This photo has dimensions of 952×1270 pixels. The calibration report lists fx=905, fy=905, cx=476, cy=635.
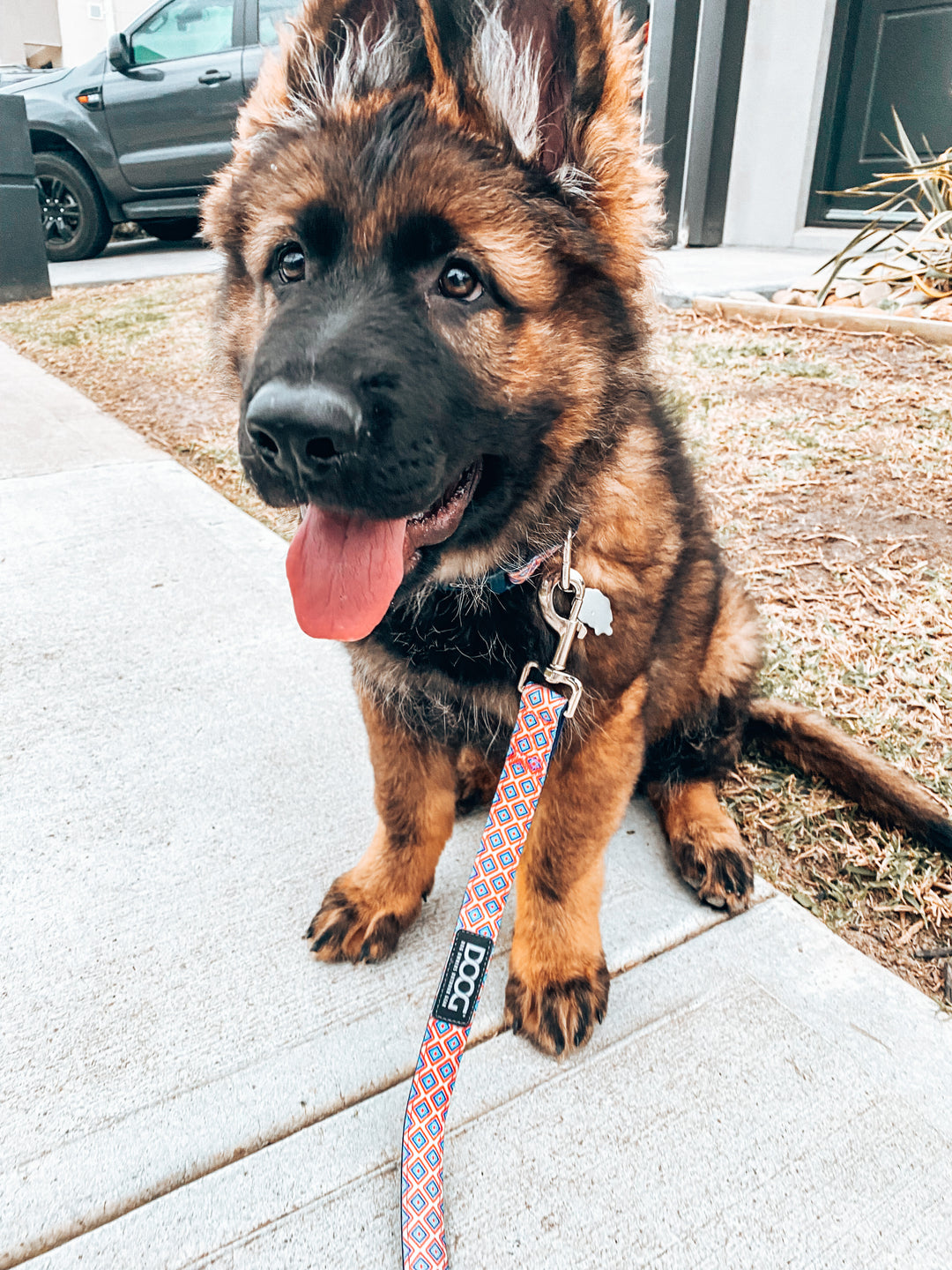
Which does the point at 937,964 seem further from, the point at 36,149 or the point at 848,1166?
the point at 36,149

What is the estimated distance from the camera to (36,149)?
395 inches

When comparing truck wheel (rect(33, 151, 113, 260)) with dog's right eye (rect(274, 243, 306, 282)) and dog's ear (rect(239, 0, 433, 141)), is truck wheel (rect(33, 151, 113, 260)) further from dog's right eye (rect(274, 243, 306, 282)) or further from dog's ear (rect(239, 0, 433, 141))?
dog's right eye (rect(274, 243, 306, 282))

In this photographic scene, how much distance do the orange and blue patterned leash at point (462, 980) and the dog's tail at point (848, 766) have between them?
3.15ft

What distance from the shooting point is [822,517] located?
3.76 m

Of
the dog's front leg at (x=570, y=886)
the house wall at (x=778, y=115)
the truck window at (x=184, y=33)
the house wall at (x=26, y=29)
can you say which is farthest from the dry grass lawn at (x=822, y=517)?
the house wall at (x=26, y=29)

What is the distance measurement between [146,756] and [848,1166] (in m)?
1.86

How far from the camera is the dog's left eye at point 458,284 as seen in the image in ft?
5.13

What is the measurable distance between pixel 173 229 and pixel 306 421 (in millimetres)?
12047

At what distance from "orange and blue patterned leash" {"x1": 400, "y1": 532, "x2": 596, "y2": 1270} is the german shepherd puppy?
0.11 m

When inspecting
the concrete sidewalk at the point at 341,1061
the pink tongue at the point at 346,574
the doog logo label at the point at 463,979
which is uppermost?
the pink tongue at the point at 346,574

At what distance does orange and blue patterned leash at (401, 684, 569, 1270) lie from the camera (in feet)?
4.28

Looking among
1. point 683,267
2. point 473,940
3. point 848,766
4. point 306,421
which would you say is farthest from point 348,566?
point 683,267

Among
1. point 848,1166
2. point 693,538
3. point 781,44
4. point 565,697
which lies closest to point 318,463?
point 565,697

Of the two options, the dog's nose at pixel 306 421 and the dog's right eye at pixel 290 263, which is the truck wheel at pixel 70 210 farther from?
the dog's nose at pixel 306 421
